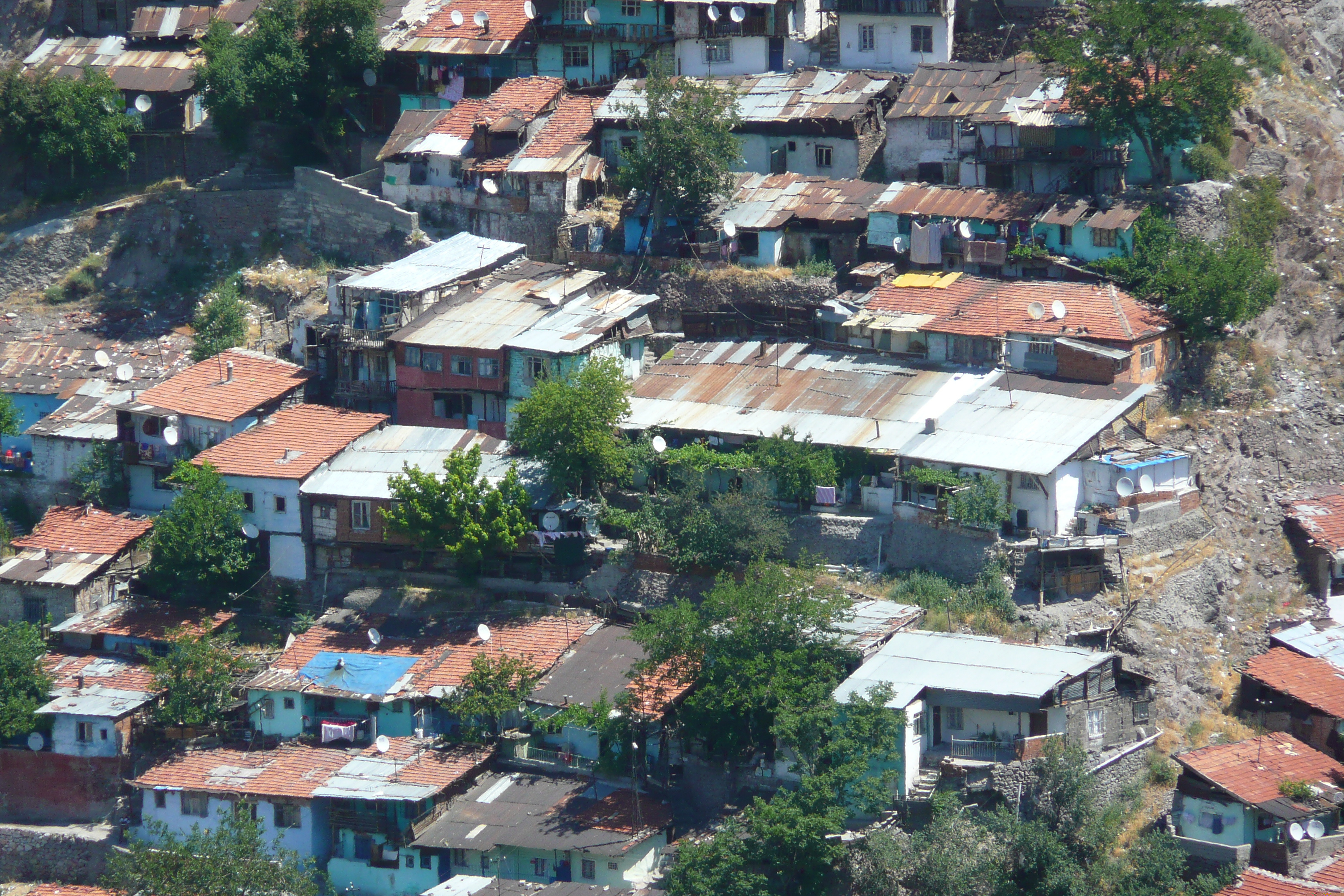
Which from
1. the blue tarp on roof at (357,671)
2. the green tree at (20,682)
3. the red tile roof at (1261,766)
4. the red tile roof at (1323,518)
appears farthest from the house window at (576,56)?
the red tile roof at (1261,766)

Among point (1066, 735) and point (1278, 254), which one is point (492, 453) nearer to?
point (1066, 735)

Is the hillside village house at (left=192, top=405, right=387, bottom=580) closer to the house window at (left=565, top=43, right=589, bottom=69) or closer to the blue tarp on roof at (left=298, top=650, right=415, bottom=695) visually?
the blue tarp on roof at (left=298, top=650, right=415, bottom=695)

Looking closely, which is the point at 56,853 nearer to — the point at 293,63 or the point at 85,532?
the point at 85,532

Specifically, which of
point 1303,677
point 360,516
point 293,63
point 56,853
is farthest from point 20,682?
point 1303,677

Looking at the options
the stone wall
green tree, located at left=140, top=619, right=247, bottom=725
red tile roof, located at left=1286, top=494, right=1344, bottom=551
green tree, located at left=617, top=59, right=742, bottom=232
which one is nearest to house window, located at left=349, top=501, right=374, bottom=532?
green tree, located at left=140, top=619, right=247, bottom=725

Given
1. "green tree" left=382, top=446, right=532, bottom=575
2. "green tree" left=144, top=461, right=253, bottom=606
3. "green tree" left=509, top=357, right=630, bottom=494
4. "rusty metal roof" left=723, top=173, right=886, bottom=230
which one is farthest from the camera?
"rusty metal roof" left=723, top=173, right=886, bottom=230

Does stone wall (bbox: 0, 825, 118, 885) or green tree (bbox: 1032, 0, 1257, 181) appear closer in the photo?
stone wall (bbox: 0, 825, 118, 885)

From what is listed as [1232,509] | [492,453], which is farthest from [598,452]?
[1232,509]
